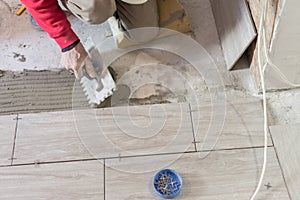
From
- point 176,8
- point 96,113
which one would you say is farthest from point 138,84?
point 176,8

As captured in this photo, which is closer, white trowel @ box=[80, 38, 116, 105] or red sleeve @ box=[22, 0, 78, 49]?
red sleeve @ box=[22, 0, 78, 49]

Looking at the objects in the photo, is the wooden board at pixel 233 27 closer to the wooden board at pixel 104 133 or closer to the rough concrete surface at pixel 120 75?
the rough concrete surface at pixel 120 75

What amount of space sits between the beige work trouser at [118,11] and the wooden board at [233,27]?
22 cm

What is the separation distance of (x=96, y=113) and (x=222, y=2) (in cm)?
56

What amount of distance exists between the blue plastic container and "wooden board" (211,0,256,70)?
1.40 feet

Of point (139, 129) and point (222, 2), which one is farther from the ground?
point (222, 2)

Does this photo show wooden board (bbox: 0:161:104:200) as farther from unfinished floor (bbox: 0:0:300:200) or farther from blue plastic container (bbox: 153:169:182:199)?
blue plastic container (bbox: 153:169:182:199)

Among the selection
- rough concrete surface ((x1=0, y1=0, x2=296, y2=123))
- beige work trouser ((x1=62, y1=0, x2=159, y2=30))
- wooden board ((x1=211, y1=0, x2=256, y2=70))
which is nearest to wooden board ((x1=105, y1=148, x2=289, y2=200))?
rough concrete surface ((x1=0, y1=0, x2=296, y2=123))

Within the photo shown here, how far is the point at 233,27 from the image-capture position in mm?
A: 1309

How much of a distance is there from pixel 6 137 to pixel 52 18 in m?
0.38

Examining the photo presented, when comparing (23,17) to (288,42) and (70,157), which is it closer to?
(70,157)

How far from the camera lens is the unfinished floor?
44.1 inches

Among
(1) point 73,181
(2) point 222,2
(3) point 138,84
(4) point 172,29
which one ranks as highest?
(2) point 222,2

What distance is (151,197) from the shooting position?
1098 mm
